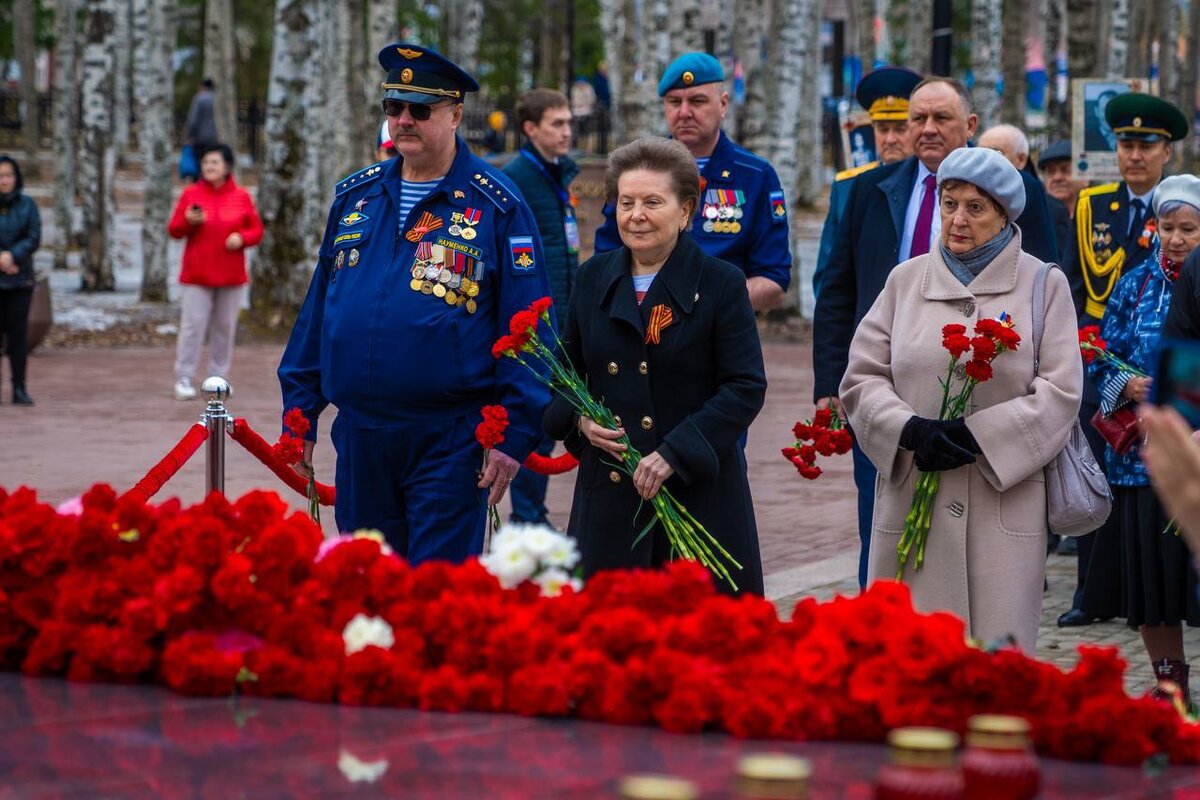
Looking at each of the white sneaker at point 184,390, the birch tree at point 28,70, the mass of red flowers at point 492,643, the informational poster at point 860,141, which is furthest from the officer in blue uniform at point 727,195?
the birch tree at point 28,70

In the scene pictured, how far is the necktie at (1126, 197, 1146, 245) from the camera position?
9148 mm

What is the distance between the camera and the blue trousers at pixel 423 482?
6.39m

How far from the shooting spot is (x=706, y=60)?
27.0ft

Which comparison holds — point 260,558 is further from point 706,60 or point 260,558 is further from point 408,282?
point 706,60

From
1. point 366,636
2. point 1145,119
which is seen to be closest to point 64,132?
point 1145,119

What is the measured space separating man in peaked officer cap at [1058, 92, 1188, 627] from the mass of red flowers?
453 cm

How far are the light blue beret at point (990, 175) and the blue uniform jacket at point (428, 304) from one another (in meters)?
1.38

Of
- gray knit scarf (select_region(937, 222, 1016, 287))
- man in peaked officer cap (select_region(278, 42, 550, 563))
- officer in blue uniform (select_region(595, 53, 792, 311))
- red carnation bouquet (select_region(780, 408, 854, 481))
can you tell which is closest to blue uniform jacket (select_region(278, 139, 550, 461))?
man in peaked officer cap (select_region(278, 42, 550, 563))

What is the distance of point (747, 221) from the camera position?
26.5ft

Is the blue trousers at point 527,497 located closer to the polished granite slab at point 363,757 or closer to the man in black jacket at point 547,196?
the man in black jacket at point 547,196

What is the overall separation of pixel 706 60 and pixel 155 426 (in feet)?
25.7

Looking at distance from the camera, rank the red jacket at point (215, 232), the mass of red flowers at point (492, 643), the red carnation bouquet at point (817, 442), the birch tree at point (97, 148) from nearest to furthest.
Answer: the mass of red flowers at point (492, 643) → the red carnation bouquet at point (817, 442) → the red jacket at point (215, 232) → the birch tree at point (97, 148)

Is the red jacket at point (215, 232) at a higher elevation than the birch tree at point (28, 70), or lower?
lower

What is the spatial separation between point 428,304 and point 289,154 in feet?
51.9
